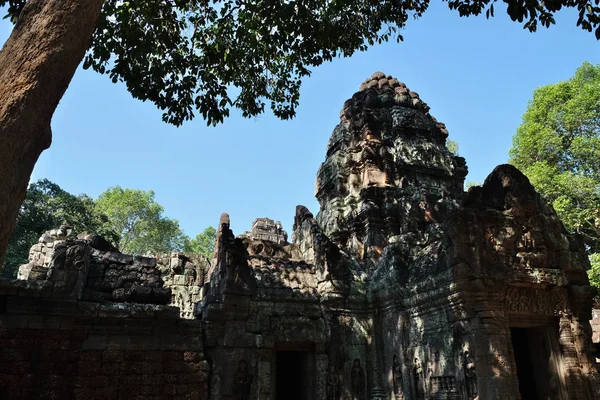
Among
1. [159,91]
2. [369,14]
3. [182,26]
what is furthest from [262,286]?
[369,14]

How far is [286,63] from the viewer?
8820mm

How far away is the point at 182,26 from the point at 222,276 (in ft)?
15.3

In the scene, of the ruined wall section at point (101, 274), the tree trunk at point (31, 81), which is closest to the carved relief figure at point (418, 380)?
the ruined wall section at point (101, 274)

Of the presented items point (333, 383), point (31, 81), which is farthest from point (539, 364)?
point (31, 81)

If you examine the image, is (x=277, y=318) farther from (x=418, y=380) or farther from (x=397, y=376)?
(x=418, y=380)

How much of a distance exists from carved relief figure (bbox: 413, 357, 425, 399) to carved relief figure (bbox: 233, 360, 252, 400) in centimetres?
307

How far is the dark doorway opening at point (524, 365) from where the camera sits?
798 centimetres

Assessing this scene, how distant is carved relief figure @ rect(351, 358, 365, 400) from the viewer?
850 centimetres

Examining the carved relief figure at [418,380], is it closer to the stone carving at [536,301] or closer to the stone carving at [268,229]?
the stone carving at [536,301]

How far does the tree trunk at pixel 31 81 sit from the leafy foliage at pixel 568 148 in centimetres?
1507

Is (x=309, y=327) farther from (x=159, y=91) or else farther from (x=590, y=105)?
(x=590, y=105)

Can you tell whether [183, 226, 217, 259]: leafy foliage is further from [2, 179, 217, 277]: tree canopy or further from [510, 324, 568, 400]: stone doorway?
[510, 324, 568, 400]: stone doorway

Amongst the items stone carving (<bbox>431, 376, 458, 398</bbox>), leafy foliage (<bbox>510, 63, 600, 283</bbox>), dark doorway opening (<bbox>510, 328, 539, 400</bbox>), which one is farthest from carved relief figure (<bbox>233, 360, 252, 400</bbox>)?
leafy foliage (<bbox>510, 63, 600, 283</bbox>)

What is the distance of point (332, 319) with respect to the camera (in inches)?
346
